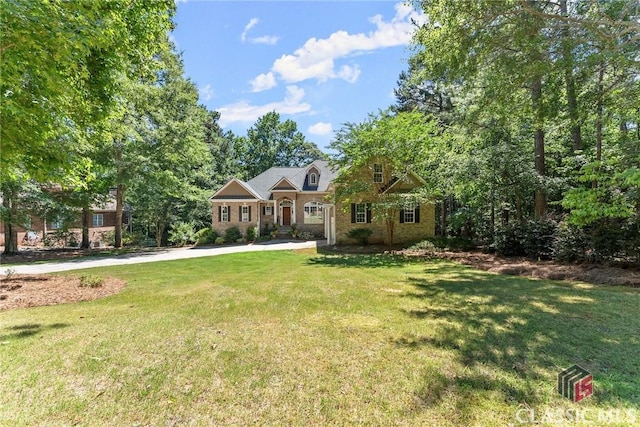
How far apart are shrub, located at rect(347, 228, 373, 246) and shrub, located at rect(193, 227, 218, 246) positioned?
1187 cm

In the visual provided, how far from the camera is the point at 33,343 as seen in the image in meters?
4.44

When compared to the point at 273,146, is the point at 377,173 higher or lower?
lower

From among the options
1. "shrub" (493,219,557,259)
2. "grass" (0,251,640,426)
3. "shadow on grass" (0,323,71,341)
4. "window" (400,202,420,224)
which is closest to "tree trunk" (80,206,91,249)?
"grass" (0,251,640,426)

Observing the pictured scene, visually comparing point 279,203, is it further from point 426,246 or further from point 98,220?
point 98,220

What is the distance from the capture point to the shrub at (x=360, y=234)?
21125mm

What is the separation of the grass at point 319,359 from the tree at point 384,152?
10.6 m

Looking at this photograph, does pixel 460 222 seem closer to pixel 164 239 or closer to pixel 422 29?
pixel 422 29

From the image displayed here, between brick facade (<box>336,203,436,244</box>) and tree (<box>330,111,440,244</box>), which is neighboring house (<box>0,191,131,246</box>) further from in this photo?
tree (<box>330,111,440,244</box>)

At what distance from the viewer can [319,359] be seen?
4.00 meters

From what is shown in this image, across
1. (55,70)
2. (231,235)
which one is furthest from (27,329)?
(231,235)

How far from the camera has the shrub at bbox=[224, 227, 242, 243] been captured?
2623 cm

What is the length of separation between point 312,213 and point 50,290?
68.8ft

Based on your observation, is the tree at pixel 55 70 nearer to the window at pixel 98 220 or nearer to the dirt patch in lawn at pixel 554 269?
the dirt patch in lawn at pixel 554 269

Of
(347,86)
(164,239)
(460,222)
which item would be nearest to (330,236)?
(460,222)
